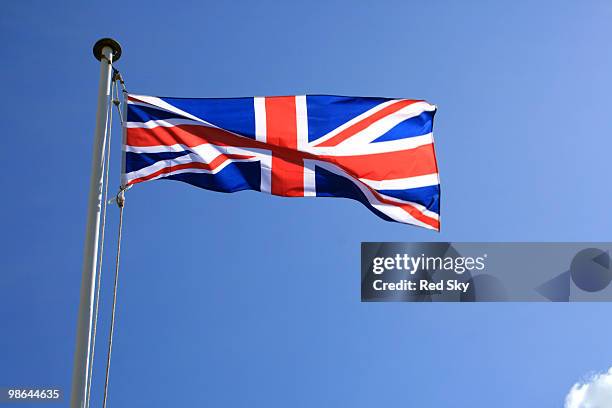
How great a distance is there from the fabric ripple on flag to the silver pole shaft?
152 centimetres

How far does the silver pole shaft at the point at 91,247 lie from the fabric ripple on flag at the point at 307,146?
5.00ft

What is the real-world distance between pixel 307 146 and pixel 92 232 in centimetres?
467

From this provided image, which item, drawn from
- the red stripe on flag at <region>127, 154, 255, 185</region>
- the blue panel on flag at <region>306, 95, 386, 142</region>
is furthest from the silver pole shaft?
the blue panel on flag at <region>306, 95, 386, 142</region>

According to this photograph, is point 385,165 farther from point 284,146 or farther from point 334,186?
point 284,146

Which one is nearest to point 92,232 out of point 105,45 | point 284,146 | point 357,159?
point 105,45

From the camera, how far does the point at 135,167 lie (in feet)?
44.3

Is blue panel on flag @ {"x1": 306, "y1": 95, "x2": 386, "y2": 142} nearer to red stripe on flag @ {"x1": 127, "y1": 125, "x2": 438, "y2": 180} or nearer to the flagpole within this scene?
red stripe on flag @ {"x1": 127, "y1": 125, "x2": 438, "y2": 180}

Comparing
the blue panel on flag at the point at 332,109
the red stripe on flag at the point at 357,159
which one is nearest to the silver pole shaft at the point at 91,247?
the red stripe on flag at the point at 357,159

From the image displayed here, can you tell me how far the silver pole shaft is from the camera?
10.6 meters

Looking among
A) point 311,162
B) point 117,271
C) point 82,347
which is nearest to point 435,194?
point 311,162

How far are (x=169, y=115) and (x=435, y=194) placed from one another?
15.1 ft

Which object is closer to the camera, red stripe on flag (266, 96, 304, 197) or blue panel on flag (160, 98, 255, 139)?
blue panel on flag (160, 98, 255, 139)

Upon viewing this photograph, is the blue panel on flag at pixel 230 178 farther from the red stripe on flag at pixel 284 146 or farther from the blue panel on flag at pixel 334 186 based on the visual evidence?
the blue panel on flag at pixel 334 186

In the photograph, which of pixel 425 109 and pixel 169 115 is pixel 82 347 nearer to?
pixel 169 115
